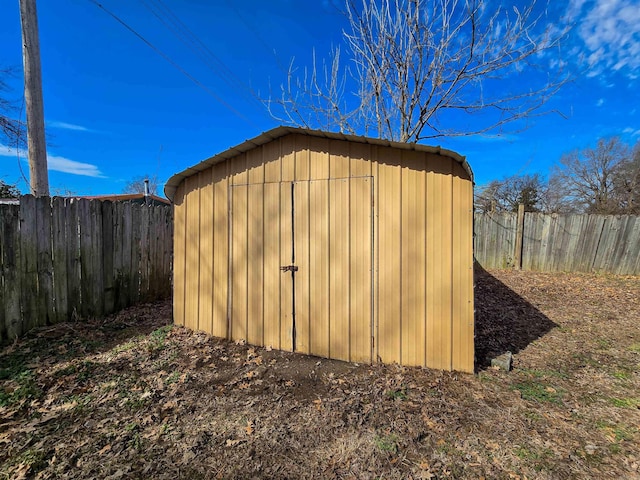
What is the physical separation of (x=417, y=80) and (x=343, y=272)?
193 inches

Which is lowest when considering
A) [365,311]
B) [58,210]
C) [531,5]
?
[365,311]

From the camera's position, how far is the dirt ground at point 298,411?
208 centimetres

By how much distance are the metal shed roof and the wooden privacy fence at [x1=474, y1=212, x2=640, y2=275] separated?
7969 mm

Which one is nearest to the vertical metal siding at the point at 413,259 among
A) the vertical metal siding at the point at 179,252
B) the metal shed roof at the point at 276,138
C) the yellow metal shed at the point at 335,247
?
the yellow metal shed at the point at 335,247

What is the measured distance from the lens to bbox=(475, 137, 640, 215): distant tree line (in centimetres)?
1661

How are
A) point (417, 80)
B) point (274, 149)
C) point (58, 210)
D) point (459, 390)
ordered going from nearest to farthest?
point (459, 390)
point (274, 149)
point (58, 210)
point (417, 80)

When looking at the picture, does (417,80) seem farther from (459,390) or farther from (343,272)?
(459,390)

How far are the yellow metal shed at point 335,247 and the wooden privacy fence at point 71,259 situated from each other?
4.81 ft

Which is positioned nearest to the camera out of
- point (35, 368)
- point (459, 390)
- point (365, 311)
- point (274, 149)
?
point (459, 390)

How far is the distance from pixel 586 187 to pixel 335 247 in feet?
77.2

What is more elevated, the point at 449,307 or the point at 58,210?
the point at 58,210

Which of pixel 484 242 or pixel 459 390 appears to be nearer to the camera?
pixel 459 390

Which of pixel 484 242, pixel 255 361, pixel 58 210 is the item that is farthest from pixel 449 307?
pixel 484 242

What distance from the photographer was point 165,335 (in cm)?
435
